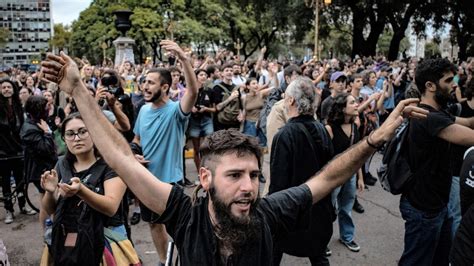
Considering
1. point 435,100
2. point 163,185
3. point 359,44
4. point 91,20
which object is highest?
point 91,20

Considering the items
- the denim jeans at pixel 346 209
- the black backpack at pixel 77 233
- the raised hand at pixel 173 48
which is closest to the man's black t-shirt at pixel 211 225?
the black backpack at pixel 77 233

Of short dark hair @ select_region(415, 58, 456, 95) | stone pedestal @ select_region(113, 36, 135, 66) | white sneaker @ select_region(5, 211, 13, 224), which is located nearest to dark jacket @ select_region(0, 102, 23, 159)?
white sneaker @ select_region(5, 211, 13, 224)

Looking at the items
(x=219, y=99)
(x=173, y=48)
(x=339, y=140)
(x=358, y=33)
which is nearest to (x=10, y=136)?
(x=219, y=99)

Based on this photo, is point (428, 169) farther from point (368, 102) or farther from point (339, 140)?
point (368, 102)

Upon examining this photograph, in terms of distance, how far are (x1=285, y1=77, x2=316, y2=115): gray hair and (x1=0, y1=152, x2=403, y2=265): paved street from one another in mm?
1938

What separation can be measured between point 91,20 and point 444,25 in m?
35.2

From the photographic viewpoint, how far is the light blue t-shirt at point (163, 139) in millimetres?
4523

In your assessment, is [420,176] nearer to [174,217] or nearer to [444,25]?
[174,217]

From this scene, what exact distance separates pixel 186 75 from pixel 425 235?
237 cm

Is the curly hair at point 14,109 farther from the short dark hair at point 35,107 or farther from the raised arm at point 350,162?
the raised arm at point 350,162

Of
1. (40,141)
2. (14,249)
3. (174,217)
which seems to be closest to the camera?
(174,217)

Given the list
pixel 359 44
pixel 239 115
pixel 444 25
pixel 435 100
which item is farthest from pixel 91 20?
pixel 435 100

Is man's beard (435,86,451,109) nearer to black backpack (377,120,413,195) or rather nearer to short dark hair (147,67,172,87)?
black backpack (377,120,413,195)

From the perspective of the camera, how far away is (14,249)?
17.4ft
